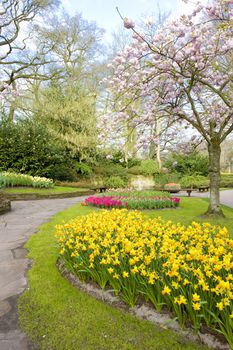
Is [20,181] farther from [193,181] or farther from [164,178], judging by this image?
[193,181]

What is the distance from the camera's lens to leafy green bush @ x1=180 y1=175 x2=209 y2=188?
2428cm

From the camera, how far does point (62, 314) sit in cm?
288

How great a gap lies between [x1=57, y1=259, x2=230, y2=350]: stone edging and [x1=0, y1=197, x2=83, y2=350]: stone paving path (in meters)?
0.76

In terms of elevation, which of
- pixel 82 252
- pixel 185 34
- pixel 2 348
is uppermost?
pixel 185 34

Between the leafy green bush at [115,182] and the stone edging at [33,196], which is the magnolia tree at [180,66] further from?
the leafy green bush at [115,182]

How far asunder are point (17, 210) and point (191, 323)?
8.67 meters

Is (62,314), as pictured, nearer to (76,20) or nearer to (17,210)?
(17,210)

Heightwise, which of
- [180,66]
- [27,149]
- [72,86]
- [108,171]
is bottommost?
[108,171]

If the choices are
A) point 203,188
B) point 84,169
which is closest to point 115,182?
point 84,169

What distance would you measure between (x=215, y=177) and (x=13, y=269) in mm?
6298

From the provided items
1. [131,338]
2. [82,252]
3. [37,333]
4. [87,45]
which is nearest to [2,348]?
[37,333]

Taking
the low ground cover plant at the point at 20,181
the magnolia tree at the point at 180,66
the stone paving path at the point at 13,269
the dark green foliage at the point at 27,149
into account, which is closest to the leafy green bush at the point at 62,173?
the dark green foliage at the point at 27,149

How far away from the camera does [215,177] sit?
8180 millimetres

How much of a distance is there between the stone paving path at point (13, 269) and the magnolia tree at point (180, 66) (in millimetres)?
4028
